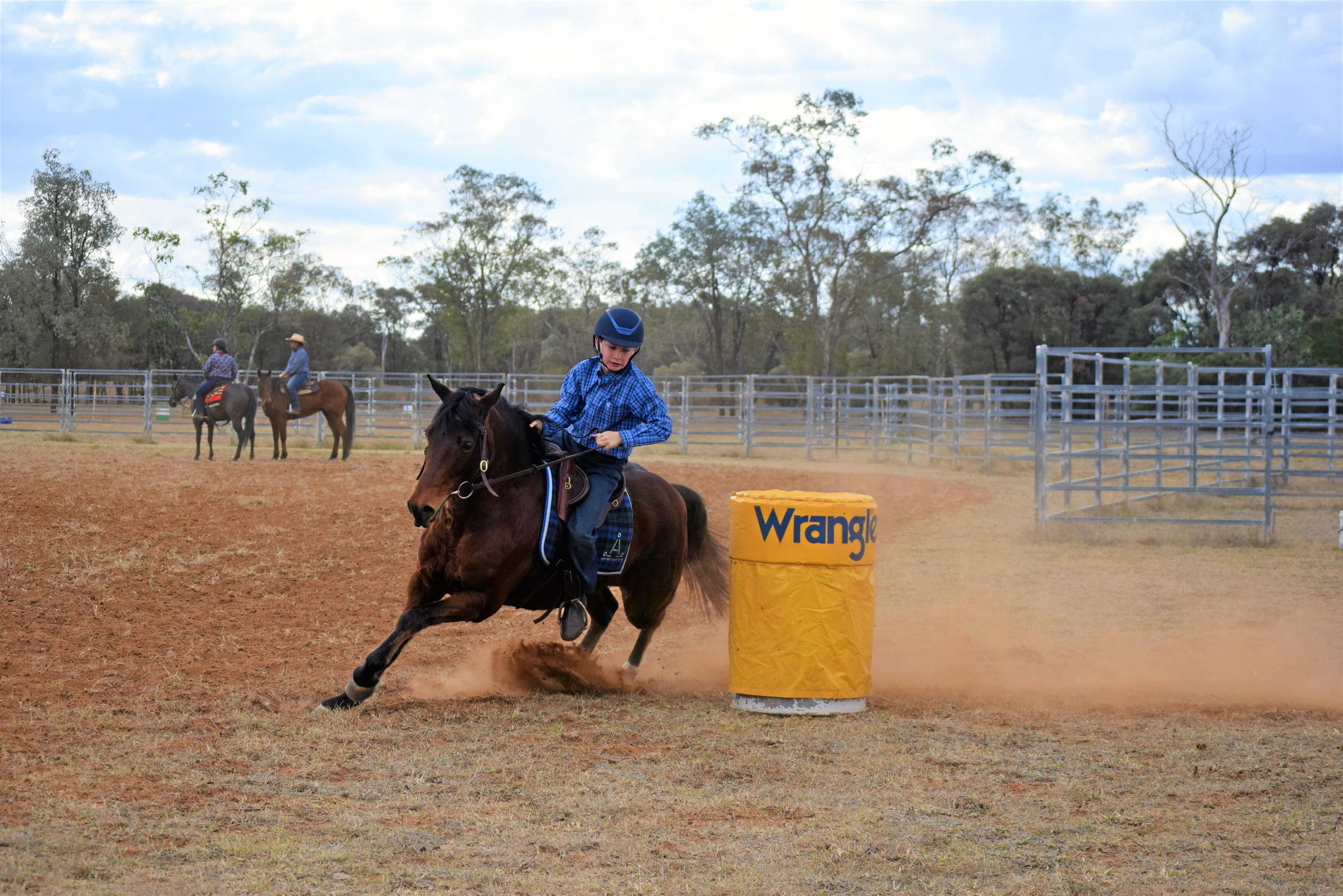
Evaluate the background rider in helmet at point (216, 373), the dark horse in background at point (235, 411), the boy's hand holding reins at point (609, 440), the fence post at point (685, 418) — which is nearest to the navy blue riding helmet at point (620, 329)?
the boy's hand holding reins at point (609, 440)

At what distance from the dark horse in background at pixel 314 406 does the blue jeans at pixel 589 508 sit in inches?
556

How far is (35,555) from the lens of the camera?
8.41 metres

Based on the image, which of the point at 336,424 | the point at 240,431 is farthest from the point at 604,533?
the point at 336,424

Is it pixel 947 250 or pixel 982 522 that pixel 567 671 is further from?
pixel 947 250

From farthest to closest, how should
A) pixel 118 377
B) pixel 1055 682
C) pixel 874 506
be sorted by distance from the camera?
pixel 118 377 < pixel 1055 682 < pixel 874 506

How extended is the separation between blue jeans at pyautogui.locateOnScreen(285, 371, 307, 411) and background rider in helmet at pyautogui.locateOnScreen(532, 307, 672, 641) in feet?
49.9

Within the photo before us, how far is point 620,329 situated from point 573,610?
1382mm

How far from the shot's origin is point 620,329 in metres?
5.25

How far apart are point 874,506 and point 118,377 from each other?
149 feet

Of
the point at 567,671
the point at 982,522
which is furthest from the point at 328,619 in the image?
the point at 982,522

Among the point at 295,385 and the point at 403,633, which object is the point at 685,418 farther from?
the point at 403,633

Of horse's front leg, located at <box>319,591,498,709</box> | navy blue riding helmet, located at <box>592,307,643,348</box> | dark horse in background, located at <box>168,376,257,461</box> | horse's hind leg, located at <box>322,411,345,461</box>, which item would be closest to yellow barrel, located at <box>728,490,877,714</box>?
navy blue riding helmet, located at <box>592,307,643,348</box>

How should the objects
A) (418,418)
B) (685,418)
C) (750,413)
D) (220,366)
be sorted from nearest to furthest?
1. (220,366)
2. (685,418)
3. (750,413)
4. (418,418)

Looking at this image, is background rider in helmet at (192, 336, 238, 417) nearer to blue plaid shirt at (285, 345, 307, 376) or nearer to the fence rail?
blue plaid shirt at (285, 345, 307, 376)
